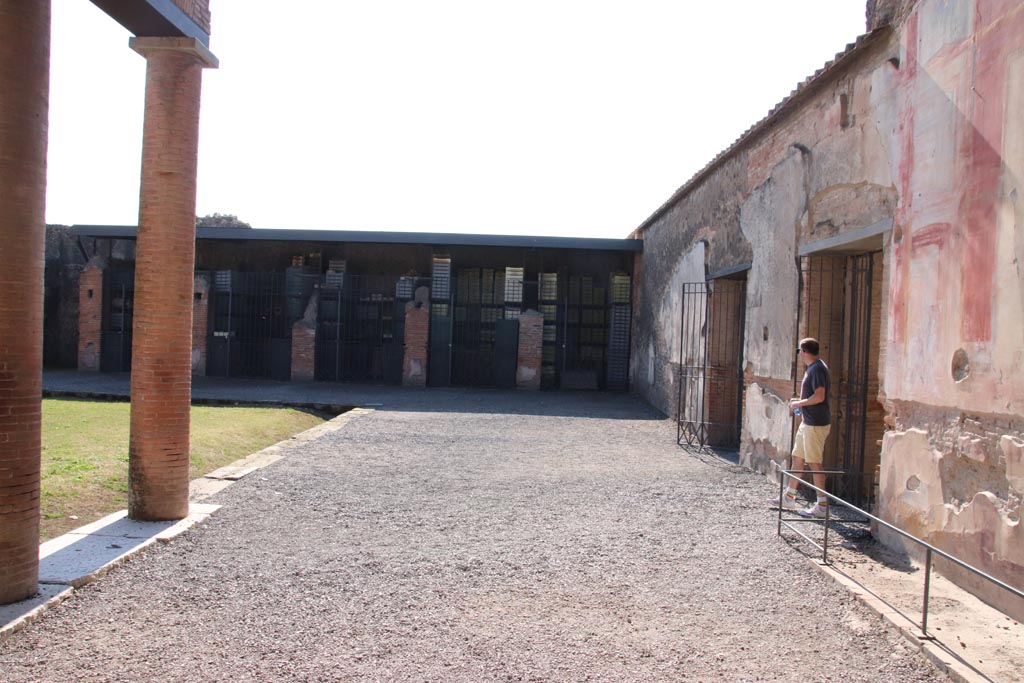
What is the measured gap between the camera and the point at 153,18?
207 inches

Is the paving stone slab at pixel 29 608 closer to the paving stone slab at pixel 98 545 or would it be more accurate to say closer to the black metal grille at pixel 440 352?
the paving stone slab at pixel 98 545

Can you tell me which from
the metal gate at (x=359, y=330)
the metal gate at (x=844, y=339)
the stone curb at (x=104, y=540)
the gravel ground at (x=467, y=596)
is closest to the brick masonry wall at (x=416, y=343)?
the metal gate at (x=359, y=330)

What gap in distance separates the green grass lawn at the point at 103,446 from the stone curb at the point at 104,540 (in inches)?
14.3

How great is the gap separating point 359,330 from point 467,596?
15.9 metres

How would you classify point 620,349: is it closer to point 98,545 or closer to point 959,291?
point 959,291

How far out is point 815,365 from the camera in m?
6.24

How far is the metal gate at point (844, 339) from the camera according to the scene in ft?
22.1

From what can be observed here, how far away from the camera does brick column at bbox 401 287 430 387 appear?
18906mm

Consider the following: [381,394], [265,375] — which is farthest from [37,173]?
[265,375]

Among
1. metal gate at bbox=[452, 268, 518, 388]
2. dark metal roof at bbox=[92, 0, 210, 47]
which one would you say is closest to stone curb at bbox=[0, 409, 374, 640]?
dark metal roof at bbox=[92, 0, 210, 47]

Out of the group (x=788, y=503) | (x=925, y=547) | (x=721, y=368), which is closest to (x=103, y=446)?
(x=788, y=503)

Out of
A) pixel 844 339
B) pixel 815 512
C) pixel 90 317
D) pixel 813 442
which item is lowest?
pixel 815 512

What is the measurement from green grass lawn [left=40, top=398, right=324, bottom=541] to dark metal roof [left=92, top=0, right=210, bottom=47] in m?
3.65

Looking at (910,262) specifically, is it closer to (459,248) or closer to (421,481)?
(421,481)
